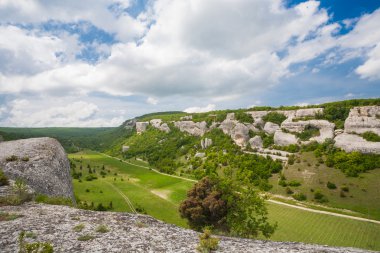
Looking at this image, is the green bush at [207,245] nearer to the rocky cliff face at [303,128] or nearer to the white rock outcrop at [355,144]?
the white rock outcrop at [355,144]

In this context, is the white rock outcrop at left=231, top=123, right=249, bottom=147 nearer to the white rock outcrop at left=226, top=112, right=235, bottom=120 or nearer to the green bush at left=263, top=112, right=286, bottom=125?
the green bush at left=263, top=112, right=286, bottom=125

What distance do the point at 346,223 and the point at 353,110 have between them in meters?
49.7

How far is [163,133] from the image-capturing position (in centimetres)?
14650

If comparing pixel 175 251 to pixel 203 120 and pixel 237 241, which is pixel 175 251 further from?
pixel 203 120

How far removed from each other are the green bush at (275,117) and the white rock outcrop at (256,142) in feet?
40.3

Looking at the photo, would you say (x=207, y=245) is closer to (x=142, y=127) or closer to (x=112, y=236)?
(x=112, y=236)

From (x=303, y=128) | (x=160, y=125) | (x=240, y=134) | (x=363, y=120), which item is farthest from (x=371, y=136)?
(x=160, y=125)

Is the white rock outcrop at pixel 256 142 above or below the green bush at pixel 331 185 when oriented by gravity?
above

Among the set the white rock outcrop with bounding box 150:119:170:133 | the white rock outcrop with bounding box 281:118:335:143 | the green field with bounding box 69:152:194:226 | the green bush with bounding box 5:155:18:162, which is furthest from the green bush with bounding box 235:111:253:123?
the green bush with bounding box 5:155:18:162

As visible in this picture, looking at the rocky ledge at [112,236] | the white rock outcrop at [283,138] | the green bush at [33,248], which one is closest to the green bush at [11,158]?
the rocky ledge at [112,236]

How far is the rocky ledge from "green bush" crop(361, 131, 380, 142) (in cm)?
6712

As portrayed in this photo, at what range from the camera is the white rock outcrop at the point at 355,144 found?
206 feet

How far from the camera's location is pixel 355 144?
217ft

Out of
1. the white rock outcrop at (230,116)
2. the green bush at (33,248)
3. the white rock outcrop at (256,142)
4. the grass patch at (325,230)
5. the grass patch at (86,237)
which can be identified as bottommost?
the grass patch at (325,230)
